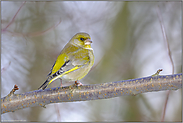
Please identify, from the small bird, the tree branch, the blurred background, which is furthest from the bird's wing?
the blurred background

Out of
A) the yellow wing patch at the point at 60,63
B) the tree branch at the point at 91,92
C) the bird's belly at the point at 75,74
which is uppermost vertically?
the yellow wing patch at the point at 60,63

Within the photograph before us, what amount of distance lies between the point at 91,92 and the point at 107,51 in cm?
382

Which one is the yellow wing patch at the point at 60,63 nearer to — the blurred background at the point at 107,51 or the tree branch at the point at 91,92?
the tree branch at the point at 91,92

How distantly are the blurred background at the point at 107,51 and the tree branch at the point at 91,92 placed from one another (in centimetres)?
214

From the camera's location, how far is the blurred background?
5730 mm

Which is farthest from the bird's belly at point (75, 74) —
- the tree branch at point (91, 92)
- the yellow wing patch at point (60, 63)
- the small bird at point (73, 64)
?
the tree branch at point (91, 92)

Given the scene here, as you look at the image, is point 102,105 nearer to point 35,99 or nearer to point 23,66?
point 23,66

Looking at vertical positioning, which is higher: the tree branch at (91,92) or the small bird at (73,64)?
the small bird at (73,64)

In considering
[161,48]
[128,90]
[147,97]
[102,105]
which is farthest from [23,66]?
[161,48]

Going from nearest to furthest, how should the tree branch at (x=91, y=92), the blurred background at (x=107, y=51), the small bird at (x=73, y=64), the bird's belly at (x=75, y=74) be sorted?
1. the tree branch at (x=91, y=92)
2. the small bird at (x=73, y=64)
3. the bird's belly at (x=75, y=74)
4. the blurred background at (x=107, y=51)

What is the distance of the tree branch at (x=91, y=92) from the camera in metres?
3.08

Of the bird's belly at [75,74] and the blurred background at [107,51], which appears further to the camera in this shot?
the blurred background at [107,51]

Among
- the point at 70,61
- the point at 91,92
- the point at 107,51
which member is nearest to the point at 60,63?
the point at 70,61

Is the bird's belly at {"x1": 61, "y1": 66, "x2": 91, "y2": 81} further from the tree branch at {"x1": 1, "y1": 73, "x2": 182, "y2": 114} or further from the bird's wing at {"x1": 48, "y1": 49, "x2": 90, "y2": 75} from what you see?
the tree branch at {"x1": 1, "y1": 73, "x2": 182, "y2": 114}
